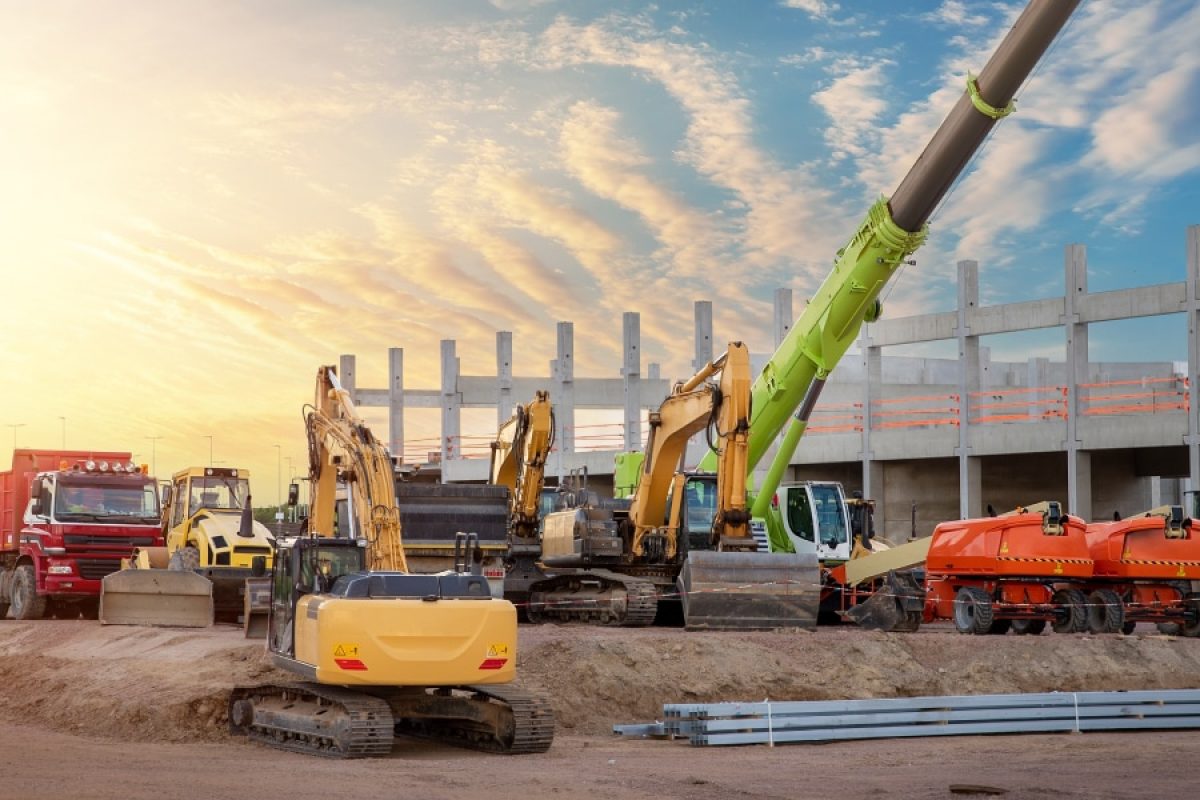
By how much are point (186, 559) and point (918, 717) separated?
15.3m

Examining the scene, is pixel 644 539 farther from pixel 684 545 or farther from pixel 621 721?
pixel 621 721

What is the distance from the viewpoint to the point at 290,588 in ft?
53.4

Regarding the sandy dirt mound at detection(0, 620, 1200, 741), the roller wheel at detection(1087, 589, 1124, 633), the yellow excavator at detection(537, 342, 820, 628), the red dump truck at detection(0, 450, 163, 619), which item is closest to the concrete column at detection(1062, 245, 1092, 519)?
the roller wheel at detection(1087, 589, 1124, 633)

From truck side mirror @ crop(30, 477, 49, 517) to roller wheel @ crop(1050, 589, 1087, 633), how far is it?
1874 centimetres

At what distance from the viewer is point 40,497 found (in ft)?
99.0

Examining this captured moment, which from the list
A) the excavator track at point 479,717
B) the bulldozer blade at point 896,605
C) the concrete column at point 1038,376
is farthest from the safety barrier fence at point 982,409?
the excavator track at point 479,717

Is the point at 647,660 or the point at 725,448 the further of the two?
the point at 725,448

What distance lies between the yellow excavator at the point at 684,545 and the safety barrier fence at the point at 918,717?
566 centimetres

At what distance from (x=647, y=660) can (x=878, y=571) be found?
8.78 metres

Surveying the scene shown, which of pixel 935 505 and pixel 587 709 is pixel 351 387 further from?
pixel 587 709

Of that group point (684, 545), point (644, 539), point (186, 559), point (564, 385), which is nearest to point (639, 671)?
point (684, 545)

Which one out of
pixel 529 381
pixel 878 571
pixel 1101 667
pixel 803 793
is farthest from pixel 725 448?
pixel 529 381

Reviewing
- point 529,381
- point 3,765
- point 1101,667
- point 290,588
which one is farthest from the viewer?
point 529,381

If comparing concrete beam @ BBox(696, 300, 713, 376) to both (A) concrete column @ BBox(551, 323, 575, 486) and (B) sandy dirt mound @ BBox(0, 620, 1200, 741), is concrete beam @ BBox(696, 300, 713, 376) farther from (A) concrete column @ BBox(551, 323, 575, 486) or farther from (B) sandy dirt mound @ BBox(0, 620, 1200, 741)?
(B) sandy dirt mound @ BBox(0, 620, 1200, 741)
